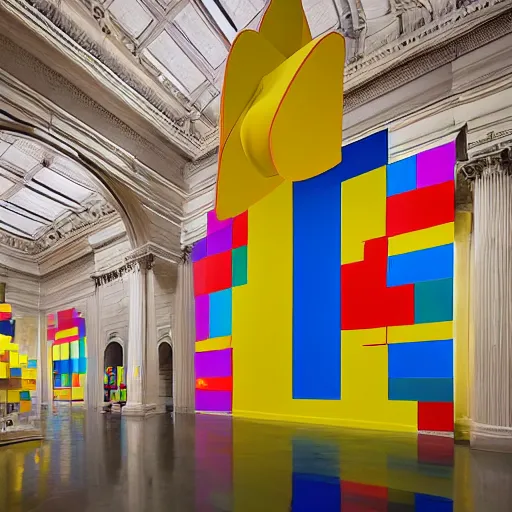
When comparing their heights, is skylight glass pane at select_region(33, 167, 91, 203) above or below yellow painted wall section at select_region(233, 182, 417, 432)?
above

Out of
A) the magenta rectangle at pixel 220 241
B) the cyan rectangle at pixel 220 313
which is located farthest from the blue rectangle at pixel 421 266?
the magenta rectangle at pixel 220 241

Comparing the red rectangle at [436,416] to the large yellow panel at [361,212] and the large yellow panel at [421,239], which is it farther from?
the large yellow panel at [361,212]

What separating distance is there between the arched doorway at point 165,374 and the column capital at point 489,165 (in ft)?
20.9

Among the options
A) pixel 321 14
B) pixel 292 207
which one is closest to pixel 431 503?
pixel 292 207

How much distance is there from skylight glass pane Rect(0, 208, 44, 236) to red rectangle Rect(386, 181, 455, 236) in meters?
8.99

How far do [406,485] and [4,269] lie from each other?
12.4m

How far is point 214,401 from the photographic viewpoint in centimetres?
901

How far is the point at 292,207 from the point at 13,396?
4350 millimetres

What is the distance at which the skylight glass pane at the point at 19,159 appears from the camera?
963 cm

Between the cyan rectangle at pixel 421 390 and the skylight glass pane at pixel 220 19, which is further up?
the skylight glass pane at pixel 220 19

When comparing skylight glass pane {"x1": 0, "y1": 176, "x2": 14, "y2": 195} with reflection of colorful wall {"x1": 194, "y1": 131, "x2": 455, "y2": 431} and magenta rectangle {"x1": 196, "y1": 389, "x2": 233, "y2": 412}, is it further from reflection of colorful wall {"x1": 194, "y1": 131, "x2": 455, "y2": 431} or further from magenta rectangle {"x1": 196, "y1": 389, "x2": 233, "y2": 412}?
magenta rectangle {"x1": 196, "y1": 389, "x2": 233, "y2": 412}

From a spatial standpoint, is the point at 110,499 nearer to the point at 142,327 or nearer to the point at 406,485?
the point at 406,485

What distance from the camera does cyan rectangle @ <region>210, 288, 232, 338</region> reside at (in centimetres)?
886

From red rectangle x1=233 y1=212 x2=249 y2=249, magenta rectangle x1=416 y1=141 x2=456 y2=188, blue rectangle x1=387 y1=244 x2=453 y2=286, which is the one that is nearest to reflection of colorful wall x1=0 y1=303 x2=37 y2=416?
red rectangle x1=233 y1=212 x2=249 y2=249
